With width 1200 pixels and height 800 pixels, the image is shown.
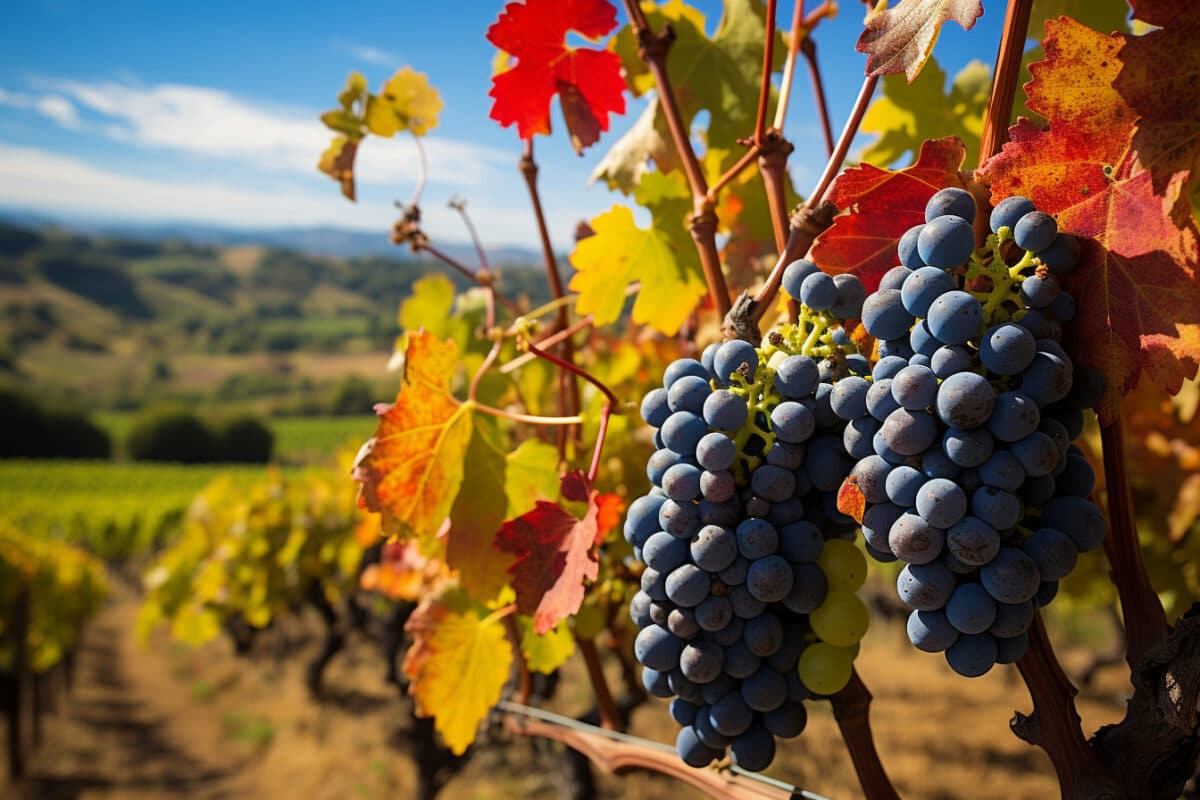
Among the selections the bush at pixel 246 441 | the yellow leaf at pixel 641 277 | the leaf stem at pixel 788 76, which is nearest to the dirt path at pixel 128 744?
the yellow leaf at pixel 641 277

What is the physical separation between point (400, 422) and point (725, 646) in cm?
51

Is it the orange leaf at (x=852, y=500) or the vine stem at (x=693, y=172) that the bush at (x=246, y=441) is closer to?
the vine stem at (x=693, y=172)

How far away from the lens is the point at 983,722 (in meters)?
7.23

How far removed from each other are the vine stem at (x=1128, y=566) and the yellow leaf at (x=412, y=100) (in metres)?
1.23

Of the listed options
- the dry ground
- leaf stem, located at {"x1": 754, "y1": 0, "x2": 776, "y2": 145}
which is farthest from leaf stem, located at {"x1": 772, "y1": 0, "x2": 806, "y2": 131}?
the dry ground

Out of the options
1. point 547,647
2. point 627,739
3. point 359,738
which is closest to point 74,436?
point 359,738

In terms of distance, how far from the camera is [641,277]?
1291 millimetres

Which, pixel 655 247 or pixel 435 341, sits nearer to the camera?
pixel 435 341

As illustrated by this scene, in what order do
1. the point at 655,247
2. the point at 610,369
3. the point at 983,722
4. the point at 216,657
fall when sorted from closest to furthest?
1. the point at 655,247
2. the point at 610,369
3. the point at 983,722
4. the point at 216,657

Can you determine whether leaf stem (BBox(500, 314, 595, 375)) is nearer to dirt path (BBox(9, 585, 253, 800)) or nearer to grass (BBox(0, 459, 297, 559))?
dirt path (BBox(9, 585, 253, 800))

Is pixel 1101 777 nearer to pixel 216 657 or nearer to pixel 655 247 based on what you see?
pixel 655 247

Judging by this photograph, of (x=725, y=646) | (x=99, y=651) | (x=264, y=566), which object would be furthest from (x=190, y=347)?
(x=725, y=646)

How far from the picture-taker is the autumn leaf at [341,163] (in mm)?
1503

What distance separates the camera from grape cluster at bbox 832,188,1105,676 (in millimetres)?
→ 612
